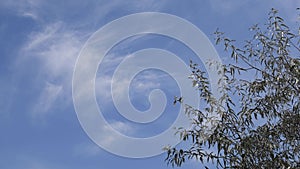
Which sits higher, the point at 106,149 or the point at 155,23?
the point at 155,23

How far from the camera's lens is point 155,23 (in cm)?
842

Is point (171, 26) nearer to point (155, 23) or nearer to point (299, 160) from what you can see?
point (155, 23)

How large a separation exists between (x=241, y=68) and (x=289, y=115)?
2.38 ft

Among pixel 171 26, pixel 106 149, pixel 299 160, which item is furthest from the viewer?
pixel 171 26

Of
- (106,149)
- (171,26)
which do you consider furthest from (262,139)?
(171,26)

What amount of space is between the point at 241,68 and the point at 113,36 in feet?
12.1

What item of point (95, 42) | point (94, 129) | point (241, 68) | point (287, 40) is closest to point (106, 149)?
point (94, 129)

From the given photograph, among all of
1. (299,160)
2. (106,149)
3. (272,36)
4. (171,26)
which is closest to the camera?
(299,160)

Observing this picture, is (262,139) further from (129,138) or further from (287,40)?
(129,138)

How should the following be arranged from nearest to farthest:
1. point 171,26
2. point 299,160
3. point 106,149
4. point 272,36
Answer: point 299,160 → point 272,36 → point 106,149 → point 171,26

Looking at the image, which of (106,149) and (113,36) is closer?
(106,149)

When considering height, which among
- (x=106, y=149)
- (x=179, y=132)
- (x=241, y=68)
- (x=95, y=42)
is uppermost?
(x=95, y=42)

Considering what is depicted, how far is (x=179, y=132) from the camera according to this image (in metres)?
4.93

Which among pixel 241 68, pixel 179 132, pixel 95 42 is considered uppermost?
pixel 95 42
